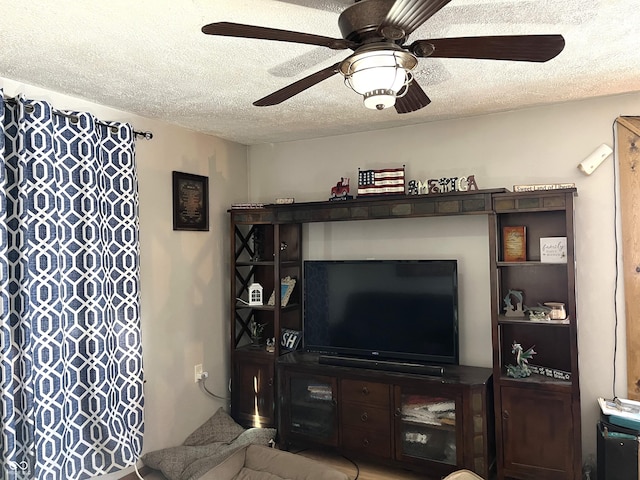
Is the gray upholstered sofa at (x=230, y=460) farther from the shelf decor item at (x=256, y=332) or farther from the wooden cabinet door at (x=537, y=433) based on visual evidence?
the wooden cabinet door at (x=537, y=433)

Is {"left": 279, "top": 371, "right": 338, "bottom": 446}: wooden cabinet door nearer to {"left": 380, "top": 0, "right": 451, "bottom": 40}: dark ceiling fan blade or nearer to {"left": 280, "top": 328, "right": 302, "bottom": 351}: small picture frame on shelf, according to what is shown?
{"left": 280, "top": 328, "right": 302, "bottom": 351}: small picture frame on shelf

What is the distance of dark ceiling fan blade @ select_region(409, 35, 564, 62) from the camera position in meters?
1.46

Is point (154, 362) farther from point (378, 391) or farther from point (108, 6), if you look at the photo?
point (108, 6)

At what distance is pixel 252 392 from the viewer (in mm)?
3943

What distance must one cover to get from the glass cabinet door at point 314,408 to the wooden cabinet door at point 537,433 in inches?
45.2

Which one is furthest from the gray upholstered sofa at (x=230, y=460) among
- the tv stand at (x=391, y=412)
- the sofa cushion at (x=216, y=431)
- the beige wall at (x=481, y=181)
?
the beige wall at (x=481, y=181)

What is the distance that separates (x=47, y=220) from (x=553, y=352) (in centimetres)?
319

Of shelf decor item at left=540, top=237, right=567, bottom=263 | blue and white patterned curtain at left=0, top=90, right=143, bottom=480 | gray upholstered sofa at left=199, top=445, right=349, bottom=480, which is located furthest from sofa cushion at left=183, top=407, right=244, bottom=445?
shelf decor item at left=540, top=237, right=567, bottom=263

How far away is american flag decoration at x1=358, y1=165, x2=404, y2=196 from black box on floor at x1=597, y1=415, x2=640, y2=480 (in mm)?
1932

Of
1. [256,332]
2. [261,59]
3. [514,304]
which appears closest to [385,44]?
[261,59]

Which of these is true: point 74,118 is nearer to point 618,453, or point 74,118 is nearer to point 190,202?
point 190,202

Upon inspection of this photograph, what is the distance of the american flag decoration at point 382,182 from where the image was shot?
11.5 ft

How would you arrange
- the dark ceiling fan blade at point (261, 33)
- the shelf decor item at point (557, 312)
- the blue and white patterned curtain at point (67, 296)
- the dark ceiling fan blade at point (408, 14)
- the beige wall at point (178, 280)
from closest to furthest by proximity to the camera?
the dark ceiling fan blade at point (408, 14) → the dark ceiling fan blade at point (261, 33) → the blue and white patterned curtain at point (67, 296) → the shelf decor item at point (557, 312) → the beige wall at point (178, 280)

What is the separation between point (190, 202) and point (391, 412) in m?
2.15
